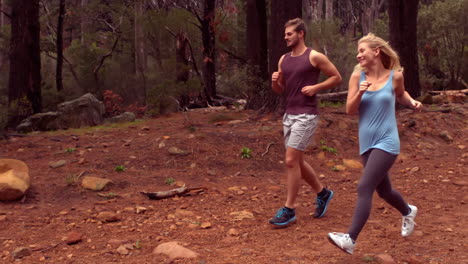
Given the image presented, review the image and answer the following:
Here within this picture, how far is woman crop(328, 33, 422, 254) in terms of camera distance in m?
4.31

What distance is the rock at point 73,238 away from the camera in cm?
513

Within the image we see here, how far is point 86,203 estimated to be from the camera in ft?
21.1

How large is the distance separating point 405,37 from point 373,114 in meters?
9.69

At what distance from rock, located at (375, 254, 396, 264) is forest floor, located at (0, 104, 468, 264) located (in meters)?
0.05

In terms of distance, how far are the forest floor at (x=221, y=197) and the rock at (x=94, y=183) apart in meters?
0.09

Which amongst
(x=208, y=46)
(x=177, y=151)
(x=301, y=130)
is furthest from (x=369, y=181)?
(x=208, y=46)

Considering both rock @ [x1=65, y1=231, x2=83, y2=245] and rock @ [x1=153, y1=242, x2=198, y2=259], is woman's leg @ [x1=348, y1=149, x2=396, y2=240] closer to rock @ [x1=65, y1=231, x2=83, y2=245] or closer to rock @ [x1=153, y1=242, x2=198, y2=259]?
rock @ [x1=153, y1=242, x2=198, y2=259]

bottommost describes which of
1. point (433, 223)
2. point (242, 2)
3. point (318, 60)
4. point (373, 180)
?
point (433, 223)

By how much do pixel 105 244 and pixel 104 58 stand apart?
650 inches

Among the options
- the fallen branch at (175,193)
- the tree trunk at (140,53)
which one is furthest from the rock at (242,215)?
the tree trunk at (140,53)

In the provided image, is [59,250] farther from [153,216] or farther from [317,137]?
[317,137]

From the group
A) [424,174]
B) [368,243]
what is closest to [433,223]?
[368,243]

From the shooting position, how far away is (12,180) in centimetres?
634

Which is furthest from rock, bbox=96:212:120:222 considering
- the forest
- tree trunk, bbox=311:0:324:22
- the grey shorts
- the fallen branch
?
tree trunk, bbox=311:0:324:22
